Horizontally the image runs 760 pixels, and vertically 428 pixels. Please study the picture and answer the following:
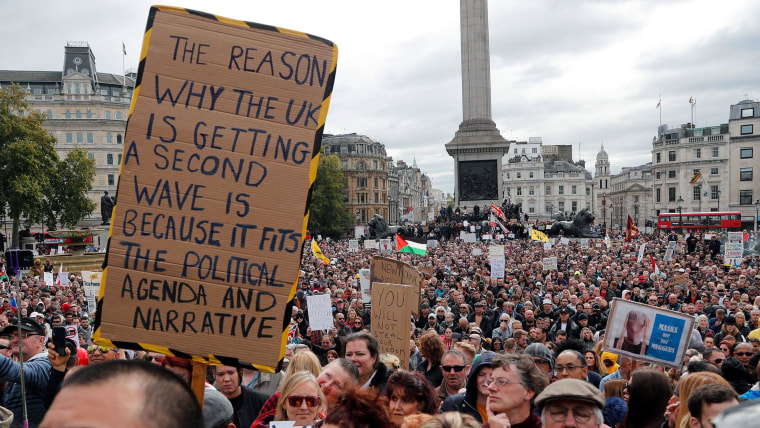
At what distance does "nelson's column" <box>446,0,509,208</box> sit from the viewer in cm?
4691

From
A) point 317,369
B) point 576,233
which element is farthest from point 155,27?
point 576,233

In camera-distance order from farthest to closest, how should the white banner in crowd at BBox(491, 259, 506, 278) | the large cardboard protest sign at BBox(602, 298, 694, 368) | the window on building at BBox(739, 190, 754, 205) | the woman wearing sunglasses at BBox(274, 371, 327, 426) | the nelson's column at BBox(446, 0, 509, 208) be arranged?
the window on building at BBox(739, 190, 754, 205) → the nelson's column at BBox(446, 0, 509, 208) → the white banner in crowd at BBox(491, 259, 506, 278) → the large cardboard protest sign at BBox(602, 298, 694, 368) → the woman wearing sunglasses at BBox(274, 371, 327, 426)

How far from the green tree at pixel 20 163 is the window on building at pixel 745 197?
260 ft

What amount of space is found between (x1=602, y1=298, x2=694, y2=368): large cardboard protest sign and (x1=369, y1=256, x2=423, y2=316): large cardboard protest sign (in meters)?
3.50

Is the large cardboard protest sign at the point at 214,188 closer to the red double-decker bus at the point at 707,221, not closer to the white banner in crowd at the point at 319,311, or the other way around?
the white banner in crowd at the point at 319,311

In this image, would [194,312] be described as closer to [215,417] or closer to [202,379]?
[202,379]

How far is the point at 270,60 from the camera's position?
361 cm

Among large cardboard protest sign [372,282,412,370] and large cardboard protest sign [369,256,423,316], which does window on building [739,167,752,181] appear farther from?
large cardboard protest sign [372,282,412,370]

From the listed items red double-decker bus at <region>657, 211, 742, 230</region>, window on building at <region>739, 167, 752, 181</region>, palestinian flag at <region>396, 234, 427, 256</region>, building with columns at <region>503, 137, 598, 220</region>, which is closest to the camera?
palestinian flag at <region>396, 234, 427, 256</region>

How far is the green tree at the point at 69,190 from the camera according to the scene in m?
51.5

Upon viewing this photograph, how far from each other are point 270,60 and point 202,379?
1764mm

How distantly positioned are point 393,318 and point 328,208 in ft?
238

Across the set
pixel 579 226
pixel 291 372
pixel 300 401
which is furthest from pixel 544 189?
pixel 300 401

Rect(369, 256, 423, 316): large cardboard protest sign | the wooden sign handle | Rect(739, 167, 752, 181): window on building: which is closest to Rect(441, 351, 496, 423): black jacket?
the wooden sign handle
